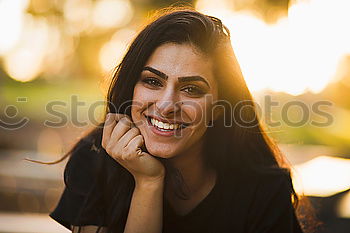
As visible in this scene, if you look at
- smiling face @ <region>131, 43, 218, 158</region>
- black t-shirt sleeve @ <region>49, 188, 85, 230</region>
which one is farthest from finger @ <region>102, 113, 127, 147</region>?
black t-shirt sleeve @ <region>49, 188, 85, 230</region>

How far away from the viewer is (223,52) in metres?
2.32

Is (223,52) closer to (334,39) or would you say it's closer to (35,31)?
(334,39)

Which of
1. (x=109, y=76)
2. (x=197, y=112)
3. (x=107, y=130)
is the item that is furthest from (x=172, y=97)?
(x=109, y=76)

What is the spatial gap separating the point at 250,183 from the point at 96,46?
1394 centimetres

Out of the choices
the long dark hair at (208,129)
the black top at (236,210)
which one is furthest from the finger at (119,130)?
the black top at (236,210)

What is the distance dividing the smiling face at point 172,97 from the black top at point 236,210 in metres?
0.35

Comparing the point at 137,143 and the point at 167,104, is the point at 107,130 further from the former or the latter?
the point at 167,104

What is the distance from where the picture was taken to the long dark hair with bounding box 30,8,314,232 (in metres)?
2.24

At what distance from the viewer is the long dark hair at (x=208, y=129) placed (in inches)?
88.3

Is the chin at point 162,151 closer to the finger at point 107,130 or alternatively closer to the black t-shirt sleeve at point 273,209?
the finger at point 107,130

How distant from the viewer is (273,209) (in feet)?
7.57

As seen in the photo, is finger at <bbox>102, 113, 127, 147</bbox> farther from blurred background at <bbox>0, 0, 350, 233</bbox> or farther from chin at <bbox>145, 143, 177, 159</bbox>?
blurred background at <bbox>0, 0, 350, 233</bbox>

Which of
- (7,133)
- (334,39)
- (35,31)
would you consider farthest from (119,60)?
(35,31)

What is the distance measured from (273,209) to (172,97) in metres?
0.75
